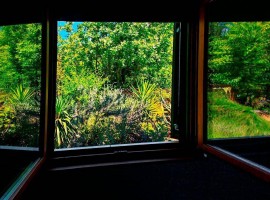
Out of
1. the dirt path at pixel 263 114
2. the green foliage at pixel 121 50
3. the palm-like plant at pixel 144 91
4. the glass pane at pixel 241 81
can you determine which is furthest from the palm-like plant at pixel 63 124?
the dirt path at pixel 263 114

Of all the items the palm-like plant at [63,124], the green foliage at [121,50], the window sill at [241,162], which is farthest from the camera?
the green foliage at [121,50]

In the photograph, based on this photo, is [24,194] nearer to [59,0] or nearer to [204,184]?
[204,184]

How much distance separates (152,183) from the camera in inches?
95.1

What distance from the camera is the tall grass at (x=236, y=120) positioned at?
11.9ft

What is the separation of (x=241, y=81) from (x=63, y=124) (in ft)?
10.2

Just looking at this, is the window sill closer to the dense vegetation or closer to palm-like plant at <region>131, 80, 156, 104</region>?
the dense vegetation

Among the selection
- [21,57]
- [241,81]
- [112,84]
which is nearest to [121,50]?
[112,84]

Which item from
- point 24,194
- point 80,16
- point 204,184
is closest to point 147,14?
point 80,16

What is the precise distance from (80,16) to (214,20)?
6.48ft

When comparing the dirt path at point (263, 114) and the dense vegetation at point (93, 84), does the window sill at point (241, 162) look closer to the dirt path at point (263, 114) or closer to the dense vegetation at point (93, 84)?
the dense vegetation at point (93, 84)

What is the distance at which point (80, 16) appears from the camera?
8.80ft

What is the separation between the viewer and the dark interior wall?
2170mm

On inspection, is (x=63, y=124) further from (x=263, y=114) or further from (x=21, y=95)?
(x=263, y=114)

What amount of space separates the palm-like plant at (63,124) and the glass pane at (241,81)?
7.38 ft
